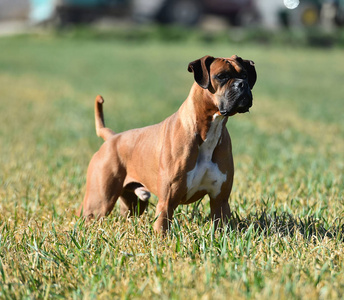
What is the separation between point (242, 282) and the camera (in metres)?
3.06

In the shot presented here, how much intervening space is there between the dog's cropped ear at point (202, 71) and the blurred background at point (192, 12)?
3587 cm

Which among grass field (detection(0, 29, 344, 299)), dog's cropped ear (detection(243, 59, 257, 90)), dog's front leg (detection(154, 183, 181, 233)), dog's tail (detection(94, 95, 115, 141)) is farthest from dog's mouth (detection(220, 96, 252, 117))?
dog's tail (detection(94, 95, 115, 141))

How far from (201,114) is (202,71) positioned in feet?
0.99

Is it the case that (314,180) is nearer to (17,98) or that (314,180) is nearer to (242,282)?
(242,282)

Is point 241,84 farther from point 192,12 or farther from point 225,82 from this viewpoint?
point 192,12

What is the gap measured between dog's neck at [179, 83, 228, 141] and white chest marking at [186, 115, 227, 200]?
2cm

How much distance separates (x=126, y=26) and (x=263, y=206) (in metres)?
35.0

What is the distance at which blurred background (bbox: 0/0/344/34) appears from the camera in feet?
127

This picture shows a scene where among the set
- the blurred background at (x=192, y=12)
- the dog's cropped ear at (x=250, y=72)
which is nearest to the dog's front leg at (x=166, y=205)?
the dog's cropped ear at (x=250, y=72)

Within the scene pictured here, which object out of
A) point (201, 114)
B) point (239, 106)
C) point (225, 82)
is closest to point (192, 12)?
point (201, 114)

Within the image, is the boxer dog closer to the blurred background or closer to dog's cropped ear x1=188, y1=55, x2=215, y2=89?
dog's cropped ear x1=188, y1=55, x2=215, y2=89

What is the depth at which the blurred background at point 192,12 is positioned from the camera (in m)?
38.8

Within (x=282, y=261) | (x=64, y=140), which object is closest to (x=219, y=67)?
(x=282, y=261)

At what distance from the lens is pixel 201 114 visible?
12.8ft
